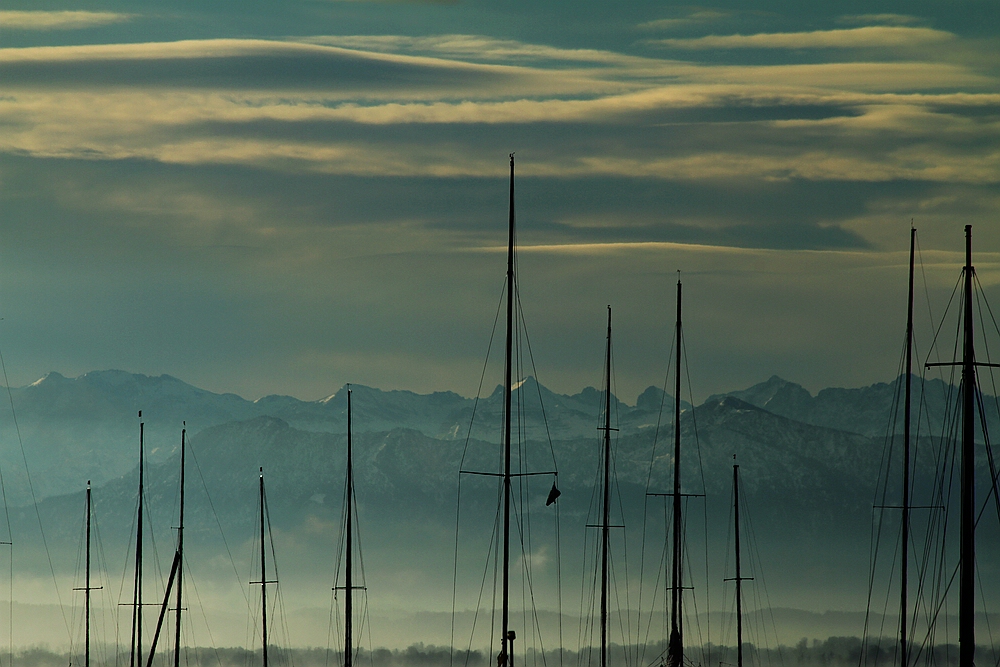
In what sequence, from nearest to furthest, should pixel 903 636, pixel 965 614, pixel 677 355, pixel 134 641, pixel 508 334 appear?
pixel 965 614 < pixel 508 334 < pixel 903 636 < pixel 677 355 < pixel 134 641

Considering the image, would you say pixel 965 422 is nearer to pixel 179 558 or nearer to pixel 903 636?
pixel 903 636

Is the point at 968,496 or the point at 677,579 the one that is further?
the point at 677,579

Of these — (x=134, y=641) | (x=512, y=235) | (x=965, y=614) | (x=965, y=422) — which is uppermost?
(x=512, y=235)

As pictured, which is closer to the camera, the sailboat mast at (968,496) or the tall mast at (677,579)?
the sailboat mast at (968,496)

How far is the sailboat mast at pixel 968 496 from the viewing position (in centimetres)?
4806

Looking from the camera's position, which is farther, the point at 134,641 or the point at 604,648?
the point at 134,641

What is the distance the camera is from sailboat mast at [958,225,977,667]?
1892 inches

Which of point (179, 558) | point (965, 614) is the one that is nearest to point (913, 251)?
point (965, 614)

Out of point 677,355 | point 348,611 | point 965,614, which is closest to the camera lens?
point 965,614

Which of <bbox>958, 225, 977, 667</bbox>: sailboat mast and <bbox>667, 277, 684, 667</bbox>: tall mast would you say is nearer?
<bbox>958, 225, 977, 667</bbox>: sailboat mast

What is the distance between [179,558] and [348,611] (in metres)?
8.00

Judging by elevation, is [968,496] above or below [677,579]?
above

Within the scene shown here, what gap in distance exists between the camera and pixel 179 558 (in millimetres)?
81125

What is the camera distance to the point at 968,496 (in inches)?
1943
